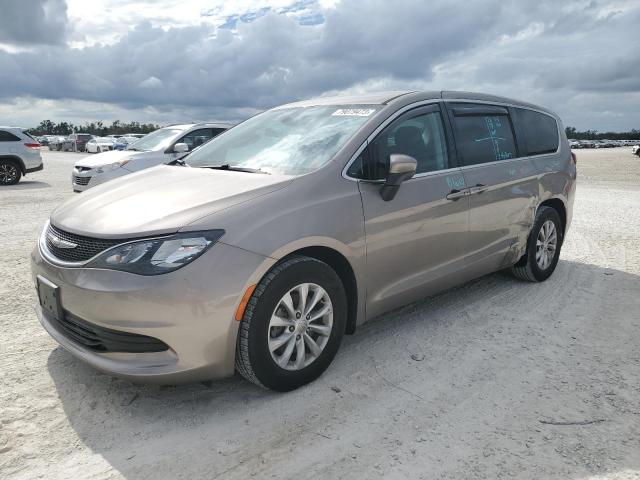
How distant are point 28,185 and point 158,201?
14065mm

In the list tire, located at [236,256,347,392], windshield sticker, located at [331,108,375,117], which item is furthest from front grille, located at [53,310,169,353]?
windshield sticker, located at [331,108,375,117]

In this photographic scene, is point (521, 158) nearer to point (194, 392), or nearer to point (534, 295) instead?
point (534, 295)

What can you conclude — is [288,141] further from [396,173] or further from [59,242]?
[59,242]

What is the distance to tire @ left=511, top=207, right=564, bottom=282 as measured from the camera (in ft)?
16.4

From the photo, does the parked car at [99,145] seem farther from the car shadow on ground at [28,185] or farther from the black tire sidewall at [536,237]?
the black tire sidewall at [536,237]

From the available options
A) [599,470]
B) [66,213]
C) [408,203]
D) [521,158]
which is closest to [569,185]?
[521,158]

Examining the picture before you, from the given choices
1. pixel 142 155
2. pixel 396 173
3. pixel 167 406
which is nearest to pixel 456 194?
pixel 396 173

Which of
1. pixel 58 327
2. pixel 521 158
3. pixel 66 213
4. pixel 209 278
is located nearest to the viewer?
pixel 209 278

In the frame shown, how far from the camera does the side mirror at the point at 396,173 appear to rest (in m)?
3.25

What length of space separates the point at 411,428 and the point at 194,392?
1.27 meters

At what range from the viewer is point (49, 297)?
2.99 meters

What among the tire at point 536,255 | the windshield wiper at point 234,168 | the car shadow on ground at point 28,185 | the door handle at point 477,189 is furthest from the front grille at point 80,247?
the car shadow on ground at point 28,185

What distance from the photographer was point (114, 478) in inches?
93.0

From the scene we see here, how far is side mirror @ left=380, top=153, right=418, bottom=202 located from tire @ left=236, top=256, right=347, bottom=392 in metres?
0.68
